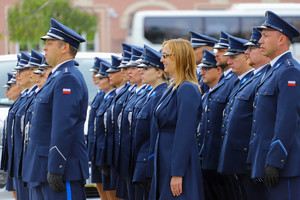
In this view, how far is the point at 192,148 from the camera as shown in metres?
5.35

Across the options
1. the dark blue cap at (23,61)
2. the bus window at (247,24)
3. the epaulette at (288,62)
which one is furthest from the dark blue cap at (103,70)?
the bus window at (247,24)

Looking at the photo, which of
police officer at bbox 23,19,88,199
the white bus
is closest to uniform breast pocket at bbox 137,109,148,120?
police officer at bbox 23,19,88,199

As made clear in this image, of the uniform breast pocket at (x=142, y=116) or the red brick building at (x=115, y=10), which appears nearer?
the uniform breast pocket at (x=142, y=116)

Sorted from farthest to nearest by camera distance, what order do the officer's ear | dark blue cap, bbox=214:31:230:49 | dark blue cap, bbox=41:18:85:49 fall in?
the officer's ear, dark blue cap, bbox=214:31:230:49, dark blue cap, bbox=41:18:85:49

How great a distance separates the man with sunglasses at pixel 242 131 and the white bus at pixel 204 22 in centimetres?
1917

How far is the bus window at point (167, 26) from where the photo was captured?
25.5 meters

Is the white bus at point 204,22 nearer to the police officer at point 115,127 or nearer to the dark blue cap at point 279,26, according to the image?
the police officer at point 115,127

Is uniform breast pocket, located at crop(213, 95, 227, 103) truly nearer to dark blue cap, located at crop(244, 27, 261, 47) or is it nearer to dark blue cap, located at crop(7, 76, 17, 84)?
dark blue cap, located at crop(244, 27, 261, 47)

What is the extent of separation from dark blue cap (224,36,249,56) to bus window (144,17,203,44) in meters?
18.8

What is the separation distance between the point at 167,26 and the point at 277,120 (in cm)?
2080

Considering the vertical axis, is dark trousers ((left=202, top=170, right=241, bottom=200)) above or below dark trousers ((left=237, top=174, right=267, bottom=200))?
below

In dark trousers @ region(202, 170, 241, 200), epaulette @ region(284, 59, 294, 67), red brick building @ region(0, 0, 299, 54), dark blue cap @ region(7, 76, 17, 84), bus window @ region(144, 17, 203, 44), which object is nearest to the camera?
epaulette @ region(284, 59, 294, 67)

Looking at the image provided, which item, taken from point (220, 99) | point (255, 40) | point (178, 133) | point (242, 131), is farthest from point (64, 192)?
point (255, 40)

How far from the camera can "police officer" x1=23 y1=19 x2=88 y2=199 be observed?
216 inches
